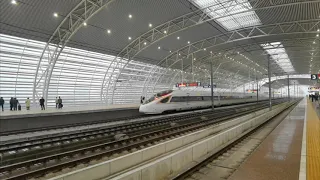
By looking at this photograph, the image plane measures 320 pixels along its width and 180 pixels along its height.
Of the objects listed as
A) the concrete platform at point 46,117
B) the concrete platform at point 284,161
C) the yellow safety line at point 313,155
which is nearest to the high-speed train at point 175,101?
the concrete platform at point 46,117

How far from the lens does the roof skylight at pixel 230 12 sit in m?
21.8

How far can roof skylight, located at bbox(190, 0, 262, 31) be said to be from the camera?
71.5 feet

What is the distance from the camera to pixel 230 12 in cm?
2433

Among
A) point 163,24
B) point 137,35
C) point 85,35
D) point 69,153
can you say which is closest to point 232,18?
point 163,24

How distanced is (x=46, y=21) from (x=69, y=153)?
16931 millimetres

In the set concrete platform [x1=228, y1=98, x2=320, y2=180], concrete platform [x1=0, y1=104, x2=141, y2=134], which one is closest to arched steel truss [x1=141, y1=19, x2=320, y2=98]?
concrete platform [x1=0, y1=104, x2=141, y2=134]

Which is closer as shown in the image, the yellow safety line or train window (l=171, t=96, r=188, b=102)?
the yellow safety line

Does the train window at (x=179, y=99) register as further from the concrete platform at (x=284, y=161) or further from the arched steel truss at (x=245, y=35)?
the concrete platform at (x=284, y=161)

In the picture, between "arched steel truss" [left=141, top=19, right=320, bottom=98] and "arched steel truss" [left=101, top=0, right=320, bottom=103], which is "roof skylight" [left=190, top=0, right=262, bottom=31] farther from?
"arched steel truss" [left=141, top=19, right=320, bottom=98]

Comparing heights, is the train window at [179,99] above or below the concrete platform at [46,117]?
above

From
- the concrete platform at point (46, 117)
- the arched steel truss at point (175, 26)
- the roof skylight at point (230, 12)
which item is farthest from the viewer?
the roof skylight at point (230, 12)

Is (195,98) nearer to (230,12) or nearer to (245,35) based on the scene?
(230,12)

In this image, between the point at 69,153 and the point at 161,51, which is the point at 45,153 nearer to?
the point at 69,153

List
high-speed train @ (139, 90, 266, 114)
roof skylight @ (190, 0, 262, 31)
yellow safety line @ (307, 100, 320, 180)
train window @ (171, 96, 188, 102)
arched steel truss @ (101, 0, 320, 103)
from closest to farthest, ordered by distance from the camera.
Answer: yellow safety line @ (307, 100, 320, 180) < high-speed train @ (139, 90, 266, 114) < arched steel truss @ (101, 0, 320, 103) < roof skylight @ (190, 0, 262, 31) < train window @ (171, 96, 188, 102)
